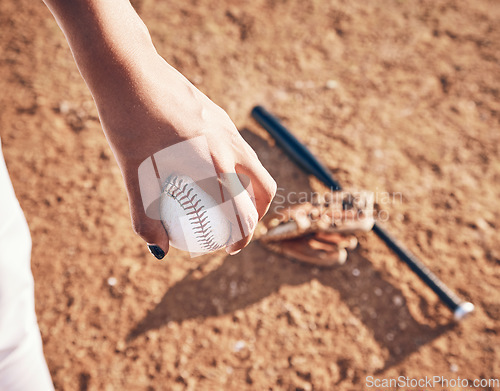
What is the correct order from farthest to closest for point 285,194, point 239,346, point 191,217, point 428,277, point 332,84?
point 332,84
point 285,194
point 428,277
point 239,346
point 191,217

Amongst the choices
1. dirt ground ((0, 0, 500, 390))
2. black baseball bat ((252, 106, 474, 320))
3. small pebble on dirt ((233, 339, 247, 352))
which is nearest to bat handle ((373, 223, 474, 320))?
black baseball bat ((252, 106, 474, 320))

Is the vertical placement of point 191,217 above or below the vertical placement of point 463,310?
above

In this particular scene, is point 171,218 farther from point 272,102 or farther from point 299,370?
point 272,102

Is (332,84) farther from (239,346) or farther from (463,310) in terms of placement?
(239,346)

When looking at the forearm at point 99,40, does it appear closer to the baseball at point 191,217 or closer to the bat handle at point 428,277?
the baseball at point 191,217

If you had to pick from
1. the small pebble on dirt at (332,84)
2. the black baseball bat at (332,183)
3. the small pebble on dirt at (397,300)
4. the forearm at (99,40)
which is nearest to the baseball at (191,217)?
the forearm at (99,40)

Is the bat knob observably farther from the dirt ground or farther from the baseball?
the baseball

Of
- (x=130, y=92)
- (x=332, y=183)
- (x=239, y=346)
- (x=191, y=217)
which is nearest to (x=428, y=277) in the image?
(x=332, y=183)

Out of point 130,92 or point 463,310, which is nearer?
point 130,92
